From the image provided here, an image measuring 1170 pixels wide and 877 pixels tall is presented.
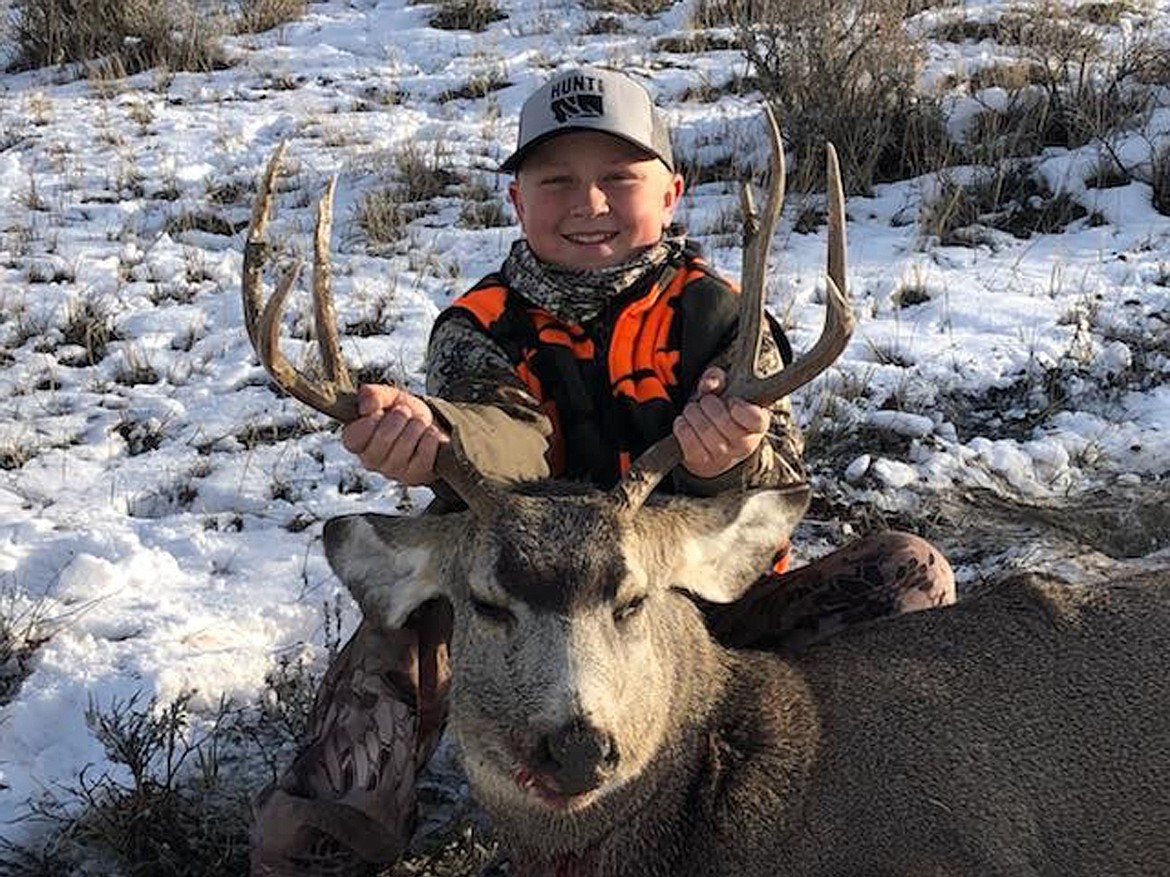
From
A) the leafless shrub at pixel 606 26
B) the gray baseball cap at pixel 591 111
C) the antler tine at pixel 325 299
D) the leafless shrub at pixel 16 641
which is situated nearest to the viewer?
the antler tine at pixel 325 299

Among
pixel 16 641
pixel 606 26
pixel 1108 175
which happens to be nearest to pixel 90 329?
pixel 16 641

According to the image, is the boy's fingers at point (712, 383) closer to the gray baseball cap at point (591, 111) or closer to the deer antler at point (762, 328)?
the deer antler at point (762, 328)

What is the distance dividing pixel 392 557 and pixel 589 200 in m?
1.10

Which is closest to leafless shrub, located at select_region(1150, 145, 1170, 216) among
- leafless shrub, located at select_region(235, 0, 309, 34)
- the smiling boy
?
the smiling boy

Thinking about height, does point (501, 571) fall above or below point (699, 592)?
above

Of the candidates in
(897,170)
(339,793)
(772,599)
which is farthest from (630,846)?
(897,170)

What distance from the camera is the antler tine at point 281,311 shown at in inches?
107

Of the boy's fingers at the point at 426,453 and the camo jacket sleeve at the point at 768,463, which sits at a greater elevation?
the boy's fingers at the point at 426,453

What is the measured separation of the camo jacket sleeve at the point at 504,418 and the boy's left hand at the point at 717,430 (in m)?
0.14

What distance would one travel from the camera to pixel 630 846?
2836mm

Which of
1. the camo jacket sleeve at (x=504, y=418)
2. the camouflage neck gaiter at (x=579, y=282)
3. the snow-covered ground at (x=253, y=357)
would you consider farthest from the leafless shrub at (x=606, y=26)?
the camo jacket sleeve at (x=504, y=418)

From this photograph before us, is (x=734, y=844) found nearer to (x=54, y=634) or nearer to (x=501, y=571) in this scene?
(x=501, y=571)

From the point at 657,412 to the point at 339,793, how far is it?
3.86 feet

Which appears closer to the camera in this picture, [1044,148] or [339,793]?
[339,793]
